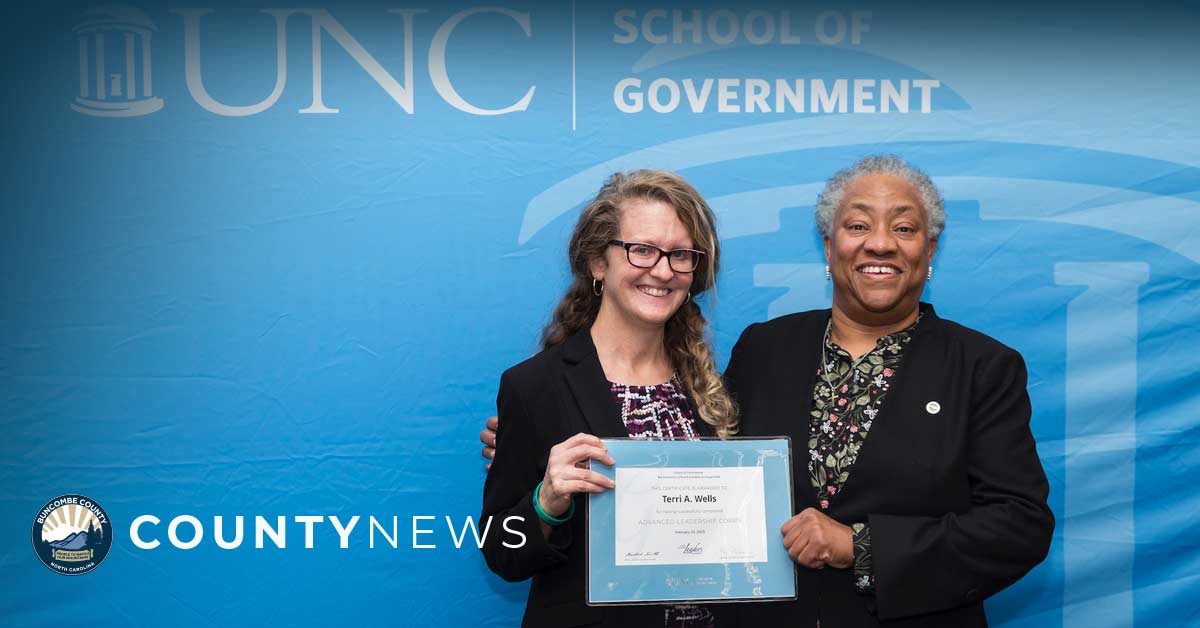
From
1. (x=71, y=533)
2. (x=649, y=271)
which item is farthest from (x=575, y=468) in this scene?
(x=71, y=533)

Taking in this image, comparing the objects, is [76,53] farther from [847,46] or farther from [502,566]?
[847,46]

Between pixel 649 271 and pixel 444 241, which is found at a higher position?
pixel 444 241

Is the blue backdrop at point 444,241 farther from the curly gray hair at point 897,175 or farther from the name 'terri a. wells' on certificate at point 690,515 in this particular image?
the name 'terri a. wells' on certificate at point 690,515

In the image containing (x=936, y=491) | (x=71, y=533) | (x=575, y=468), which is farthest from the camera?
(x=71, y=533)

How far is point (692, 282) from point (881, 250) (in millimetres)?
410

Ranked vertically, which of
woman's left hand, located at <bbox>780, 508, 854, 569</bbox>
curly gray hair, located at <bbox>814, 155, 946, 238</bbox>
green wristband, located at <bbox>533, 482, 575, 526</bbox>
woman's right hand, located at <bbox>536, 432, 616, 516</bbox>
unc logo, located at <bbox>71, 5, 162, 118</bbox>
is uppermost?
unc logo, located at <bbox>71, 5, 162, 118</bbox>

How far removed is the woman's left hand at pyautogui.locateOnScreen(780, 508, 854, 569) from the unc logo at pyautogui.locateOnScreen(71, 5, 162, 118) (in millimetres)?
2186

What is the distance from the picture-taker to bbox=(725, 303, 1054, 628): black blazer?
5.82ft

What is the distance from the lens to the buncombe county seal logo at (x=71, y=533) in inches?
104

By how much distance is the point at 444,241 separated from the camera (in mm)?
2705

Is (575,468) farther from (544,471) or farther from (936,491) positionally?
(936,491)

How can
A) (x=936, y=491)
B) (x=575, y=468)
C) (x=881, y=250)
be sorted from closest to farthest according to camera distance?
(x=575, y=468) → (x=936, y=491) → (x=881, y=250)

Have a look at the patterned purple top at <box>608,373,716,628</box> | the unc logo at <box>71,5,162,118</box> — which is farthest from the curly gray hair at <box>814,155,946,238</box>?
the unc logo at <box>71,5,162,118</box>

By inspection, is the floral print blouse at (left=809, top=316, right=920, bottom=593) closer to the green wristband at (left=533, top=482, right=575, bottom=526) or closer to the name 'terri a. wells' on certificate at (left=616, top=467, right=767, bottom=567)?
the name 'terri a. wells' on certificate at (left=616, top=467, right=767, bottom=567)
